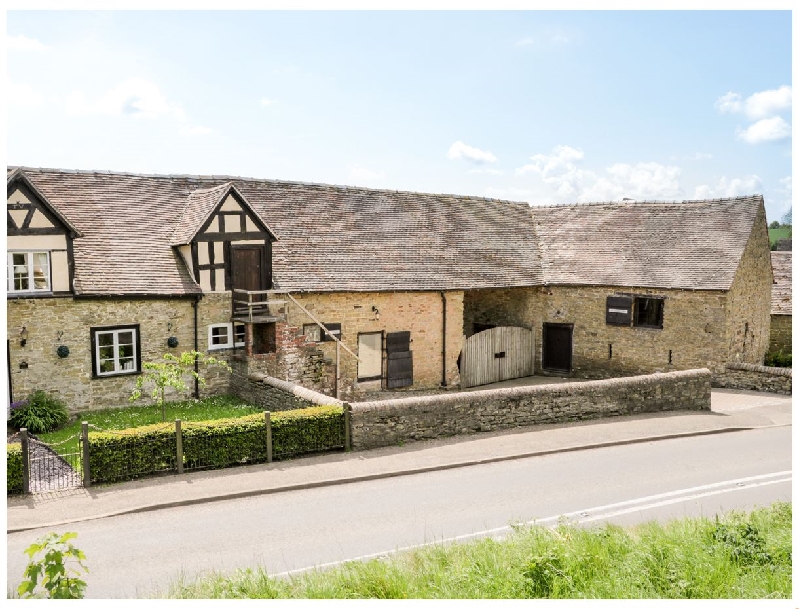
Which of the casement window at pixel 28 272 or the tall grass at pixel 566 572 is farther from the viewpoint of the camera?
the casement window at pixel 28 272

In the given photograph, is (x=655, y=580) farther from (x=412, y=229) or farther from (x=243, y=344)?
(x=412, y=229)

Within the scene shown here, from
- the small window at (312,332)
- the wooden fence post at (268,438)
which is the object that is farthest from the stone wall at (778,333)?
the wooden fence post at (268,438)

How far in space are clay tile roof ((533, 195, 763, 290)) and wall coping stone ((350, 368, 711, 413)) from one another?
5521mm

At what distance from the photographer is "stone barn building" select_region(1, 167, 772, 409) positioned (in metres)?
19.1

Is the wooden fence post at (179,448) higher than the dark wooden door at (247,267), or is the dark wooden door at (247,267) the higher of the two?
the dark wooden door at (247,267)

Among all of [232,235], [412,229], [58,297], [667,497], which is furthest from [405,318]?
[667,497]

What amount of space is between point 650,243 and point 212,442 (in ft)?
62.7

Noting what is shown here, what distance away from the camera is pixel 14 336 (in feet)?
59.0

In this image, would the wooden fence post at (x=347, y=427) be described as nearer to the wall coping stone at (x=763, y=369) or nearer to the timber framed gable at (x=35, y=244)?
the timber framed gable at (x=35, y=244)

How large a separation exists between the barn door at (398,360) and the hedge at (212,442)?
7.69 meters

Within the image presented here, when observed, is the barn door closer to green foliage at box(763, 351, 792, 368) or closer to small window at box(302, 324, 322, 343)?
small window at box(302, 324, 322, 343)

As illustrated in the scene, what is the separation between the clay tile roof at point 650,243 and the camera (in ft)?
82.1

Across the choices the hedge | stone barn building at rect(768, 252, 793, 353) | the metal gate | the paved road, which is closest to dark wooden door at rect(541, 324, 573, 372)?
the metal gate

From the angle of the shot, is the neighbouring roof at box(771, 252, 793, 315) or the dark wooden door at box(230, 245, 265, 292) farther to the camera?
the neighbouring roof at box(771, 252, 793, 315)
